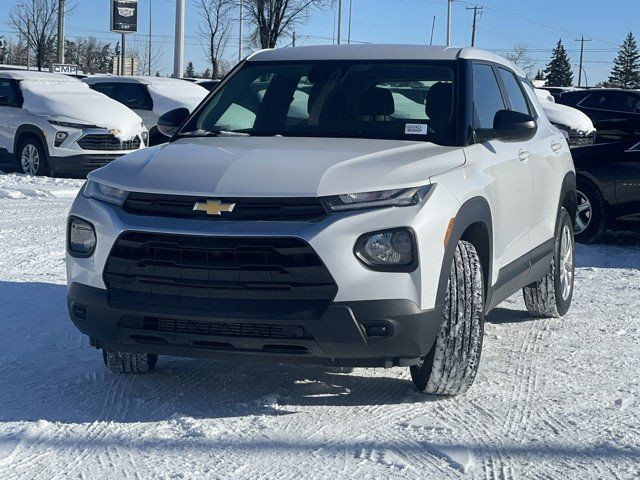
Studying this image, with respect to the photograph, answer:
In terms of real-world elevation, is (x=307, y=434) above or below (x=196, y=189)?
below

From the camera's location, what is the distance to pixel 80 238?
4340 mm

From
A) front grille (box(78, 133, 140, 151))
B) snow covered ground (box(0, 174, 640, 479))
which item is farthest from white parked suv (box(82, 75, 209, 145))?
snow covered ground (box(0, 174, 640, 479))

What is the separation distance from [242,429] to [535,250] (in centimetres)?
Answer: 243

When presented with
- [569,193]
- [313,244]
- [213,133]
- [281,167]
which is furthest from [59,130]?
[313,244]

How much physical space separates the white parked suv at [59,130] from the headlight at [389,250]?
35.1 feet

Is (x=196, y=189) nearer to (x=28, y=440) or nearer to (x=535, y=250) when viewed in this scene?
(x=28, y=440)

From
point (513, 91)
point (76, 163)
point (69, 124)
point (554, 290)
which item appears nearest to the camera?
point (513, 91)

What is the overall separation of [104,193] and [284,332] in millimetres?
1065

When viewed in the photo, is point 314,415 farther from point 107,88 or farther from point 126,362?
point 107,88

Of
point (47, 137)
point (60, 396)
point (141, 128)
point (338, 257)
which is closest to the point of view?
point (338, 257)

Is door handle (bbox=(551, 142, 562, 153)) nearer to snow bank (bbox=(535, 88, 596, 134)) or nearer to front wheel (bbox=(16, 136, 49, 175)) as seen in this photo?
front wheel (bbox=(16, 136, 49, 175))

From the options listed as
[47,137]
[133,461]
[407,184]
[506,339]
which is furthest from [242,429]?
[47,137]

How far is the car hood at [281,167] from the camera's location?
404 cm

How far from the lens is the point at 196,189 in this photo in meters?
4.07
